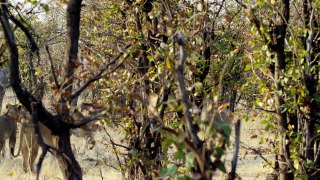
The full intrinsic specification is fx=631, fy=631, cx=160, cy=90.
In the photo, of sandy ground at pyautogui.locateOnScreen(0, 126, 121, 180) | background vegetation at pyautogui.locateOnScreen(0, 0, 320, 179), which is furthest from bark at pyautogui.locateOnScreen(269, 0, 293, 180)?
sandy ground at pyautogui.locateOnScreen(0, 126, 121, 180)

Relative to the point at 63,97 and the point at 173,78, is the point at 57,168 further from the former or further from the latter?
the point at 63,97

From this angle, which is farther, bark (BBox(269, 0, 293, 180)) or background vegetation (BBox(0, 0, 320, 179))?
bark (BBox(269, 0, 293, 180))

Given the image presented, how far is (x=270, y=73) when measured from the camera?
5996 millimetres

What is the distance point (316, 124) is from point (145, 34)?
2.33m

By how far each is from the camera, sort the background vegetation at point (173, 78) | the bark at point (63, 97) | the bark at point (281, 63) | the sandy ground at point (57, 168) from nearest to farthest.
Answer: the background vegetation at point (173, 78), the bark at point (63, 97), the bark at point (281, 63), the sandy ground at point (57, 168)

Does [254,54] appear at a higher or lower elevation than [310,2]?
lower

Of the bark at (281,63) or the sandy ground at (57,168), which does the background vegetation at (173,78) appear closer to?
the bark at (281,63)

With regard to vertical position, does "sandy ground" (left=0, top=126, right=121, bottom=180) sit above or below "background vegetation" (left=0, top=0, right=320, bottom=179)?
below

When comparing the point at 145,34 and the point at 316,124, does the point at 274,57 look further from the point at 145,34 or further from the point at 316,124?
the point at 145,34

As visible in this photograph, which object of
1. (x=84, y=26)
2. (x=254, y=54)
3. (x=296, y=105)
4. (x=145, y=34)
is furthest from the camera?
(x=84, y=26)

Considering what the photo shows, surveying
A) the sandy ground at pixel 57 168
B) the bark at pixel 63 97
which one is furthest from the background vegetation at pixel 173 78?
the sandy ground at pixel 57 168

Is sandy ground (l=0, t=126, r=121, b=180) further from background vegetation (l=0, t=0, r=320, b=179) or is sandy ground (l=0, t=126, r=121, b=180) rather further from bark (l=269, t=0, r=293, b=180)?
bark (l=269, t=0, r=293, b=180)

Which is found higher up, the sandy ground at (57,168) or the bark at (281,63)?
the bark at (281,63)

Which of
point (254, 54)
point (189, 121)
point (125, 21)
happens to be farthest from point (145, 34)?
point (189, 121)
